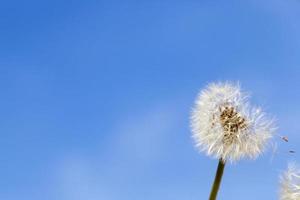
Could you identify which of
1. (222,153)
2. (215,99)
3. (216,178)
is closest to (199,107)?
(215,99)

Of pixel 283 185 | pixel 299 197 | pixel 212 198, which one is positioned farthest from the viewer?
pixel 283 185

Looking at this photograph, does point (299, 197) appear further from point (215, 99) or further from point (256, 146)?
point (215, 99)

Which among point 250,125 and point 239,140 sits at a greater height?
point 250,125

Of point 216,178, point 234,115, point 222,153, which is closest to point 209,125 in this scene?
point 234,115

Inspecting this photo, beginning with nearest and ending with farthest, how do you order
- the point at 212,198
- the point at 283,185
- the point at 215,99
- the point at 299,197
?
the point at 212,198, the point at 299,197, the point at 283,185, the point at 215,99

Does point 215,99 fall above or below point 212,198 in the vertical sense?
above

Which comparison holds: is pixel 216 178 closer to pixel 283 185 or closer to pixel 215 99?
pixel 283 185

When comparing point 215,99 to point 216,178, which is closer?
point 216,178

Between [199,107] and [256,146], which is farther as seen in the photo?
[199,107]

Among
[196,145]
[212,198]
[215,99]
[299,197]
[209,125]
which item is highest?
[215,99]
